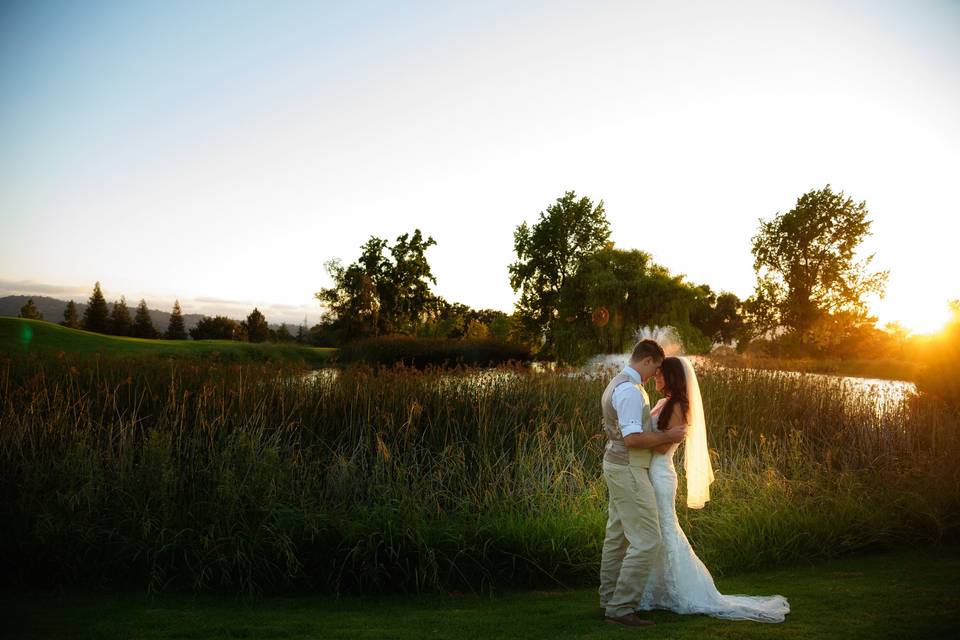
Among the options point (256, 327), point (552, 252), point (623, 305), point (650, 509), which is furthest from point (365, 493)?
point (256, 327)

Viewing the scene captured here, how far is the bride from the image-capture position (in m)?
4.53

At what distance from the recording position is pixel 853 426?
31.7 ft

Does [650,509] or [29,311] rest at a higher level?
[29,311]

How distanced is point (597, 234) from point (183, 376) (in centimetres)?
3484

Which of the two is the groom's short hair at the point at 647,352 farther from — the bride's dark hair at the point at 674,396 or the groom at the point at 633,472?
the bride's dark hair at the point at 674,396

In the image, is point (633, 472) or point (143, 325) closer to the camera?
point (633, 472)

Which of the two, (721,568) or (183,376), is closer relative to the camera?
(721,568)

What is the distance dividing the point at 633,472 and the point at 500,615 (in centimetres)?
159

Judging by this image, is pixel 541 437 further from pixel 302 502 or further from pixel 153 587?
pixel 153 587

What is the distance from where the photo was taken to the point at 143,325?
5975cm

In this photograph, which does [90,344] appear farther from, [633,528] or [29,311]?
[633,528]

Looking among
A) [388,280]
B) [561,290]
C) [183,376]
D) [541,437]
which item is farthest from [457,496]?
[388,280]

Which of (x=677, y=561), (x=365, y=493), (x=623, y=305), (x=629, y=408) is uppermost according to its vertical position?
(x=623, y=305)

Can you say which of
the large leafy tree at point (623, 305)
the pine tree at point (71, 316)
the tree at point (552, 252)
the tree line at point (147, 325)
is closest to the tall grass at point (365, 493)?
the large leafy tree at point (623, 305)
